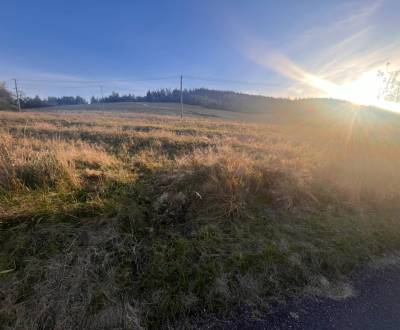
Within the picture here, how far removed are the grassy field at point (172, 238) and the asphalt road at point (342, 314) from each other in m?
0.16

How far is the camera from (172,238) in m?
3.16

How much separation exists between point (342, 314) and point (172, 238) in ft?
7.09

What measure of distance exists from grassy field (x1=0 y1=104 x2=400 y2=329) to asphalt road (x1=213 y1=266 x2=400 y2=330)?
0.16 m

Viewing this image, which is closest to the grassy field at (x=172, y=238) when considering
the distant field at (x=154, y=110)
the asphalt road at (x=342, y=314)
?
the asphalt road at (x=342, y=314)

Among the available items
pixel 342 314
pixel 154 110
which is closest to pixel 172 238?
pixel 342 314

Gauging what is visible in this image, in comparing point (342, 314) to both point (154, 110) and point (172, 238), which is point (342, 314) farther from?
point (154, 110)

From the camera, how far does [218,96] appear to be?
372 ft

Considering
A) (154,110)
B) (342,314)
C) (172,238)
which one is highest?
(154,110)

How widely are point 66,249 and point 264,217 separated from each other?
3029mm

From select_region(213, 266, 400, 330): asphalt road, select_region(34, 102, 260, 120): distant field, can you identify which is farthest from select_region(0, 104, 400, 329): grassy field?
select_region(34, 102, 260, 120): distant field

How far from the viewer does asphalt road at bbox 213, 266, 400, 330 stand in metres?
2.26

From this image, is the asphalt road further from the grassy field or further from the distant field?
the distant field

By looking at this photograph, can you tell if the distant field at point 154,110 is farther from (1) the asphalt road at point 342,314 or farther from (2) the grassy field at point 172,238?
(1) the asphalt road at point 342,314

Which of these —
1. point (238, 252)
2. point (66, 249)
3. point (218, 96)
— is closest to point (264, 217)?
point (238, 252)
